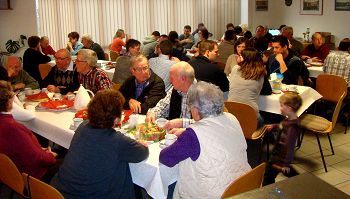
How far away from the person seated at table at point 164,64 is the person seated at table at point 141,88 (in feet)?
3.12

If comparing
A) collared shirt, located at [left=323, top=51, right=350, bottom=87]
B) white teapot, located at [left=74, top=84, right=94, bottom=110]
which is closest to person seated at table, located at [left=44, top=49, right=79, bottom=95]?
white teapot, located at [left=74, top=84, right=94, bottom=110]

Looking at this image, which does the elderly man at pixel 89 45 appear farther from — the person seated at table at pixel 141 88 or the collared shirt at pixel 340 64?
the collared shirt at pixel 340 64

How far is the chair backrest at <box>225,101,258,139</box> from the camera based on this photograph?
3.60m

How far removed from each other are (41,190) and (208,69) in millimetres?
2390

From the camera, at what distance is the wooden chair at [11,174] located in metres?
2.38

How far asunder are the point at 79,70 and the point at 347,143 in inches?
127

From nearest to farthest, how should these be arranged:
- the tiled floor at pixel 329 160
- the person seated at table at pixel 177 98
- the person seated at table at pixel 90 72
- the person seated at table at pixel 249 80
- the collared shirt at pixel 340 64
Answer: the person seated at table at pixel 177 98 → the tiled floor at pixel 329 160 → the person seated at table at pixel 249 80 → the person seated at table at pixel 90 72 → the collared shirt at pixel 340 64

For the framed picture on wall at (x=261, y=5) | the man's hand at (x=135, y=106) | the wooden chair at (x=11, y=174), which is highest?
the framed picture on wall at (x=261, y=5)

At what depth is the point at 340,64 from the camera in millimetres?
5039

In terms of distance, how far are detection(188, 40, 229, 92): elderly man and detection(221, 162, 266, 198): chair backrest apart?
198 centimetres

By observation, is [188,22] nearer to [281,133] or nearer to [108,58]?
[108,58]

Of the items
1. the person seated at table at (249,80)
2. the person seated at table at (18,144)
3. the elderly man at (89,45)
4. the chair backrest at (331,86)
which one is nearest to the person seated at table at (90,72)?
the person seated at table at (18,144)

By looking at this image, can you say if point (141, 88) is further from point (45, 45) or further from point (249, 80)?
point (45, 45)

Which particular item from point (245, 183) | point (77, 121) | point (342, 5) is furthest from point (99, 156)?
point (342, 5)
